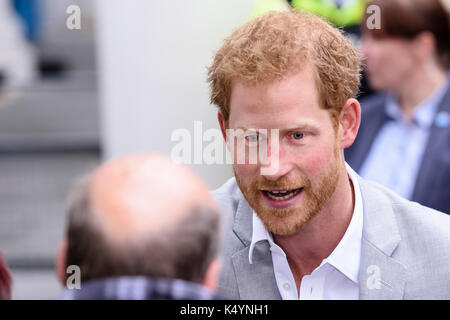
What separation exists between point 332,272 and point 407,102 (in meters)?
1.71

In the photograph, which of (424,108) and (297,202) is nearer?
(297,202)

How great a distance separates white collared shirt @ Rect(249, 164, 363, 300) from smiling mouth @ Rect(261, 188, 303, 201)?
0.10 metres

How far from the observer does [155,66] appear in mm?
3973

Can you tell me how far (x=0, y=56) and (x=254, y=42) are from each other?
9.10m

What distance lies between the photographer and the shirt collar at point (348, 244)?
1.80m

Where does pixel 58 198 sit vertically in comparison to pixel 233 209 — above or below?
below

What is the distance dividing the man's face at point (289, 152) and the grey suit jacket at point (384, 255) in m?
0.14

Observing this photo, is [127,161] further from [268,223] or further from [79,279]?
[268,223]

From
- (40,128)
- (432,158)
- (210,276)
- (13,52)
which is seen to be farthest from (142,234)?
(13,52)

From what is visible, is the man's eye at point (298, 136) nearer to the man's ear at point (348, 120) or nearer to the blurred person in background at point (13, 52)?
the man's ear at point (348, 120)

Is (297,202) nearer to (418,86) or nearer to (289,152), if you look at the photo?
(289,152)

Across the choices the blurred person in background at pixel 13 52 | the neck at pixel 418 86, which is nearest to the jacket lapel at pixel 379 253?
the neck at pixel 418 86

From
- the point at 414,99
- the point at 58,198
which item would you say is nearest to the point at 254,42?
the point at 414,99

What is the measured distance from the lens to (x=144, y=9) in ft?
12.9
